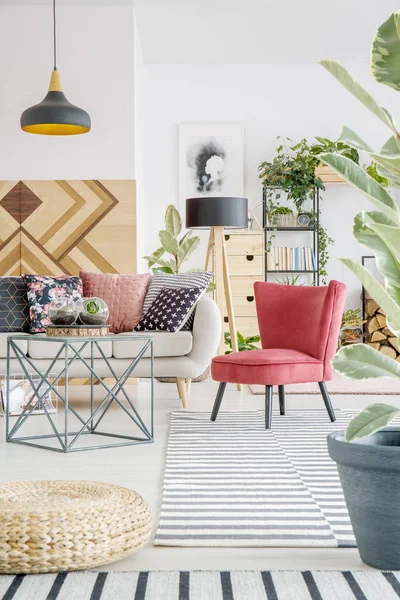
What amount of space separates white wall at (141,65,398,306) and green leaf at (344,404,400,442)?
6.09 m

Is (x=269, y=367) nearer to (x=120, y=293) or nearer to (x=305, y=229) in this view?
(x=120, y=293)

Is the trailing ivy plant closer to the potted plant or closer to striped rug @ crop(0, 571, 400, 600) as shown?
the potted plant

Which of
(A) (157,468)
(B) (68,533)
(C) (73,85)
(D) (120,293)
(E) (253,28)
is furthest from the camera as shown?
(E) (253,28)

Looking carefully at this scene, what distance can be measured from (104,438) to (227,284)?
7.26 feet

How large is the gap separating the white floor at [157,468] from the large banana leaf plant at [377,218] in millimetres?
494

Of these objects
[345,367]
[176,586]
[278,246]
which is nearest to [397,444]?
[345,367]

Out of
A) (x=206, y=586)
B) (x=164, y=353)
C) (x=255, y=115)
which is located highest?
(x=255, y=115)

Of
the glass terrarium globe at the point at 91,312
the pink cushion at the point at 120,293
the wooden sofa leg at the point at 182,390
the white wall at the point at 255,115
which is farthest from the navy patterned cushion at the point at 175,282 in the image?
the white wall at the point at 255,115

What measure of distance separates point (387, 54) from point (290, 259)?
5.98 meters

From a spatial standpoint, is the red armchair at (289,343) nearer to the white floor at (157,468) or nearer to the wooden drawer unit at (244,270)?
the white floor at (157,468)

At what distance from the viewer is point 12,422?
4.36m

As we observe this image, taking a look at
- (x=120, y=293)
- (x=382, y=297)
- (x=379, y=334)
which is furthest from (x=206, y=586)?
(x=379, y=334)

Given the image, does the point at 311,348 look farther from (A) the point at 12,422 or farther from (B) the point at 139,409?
(A) the point at 12,422

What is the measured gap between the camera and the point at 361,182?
165 cm
